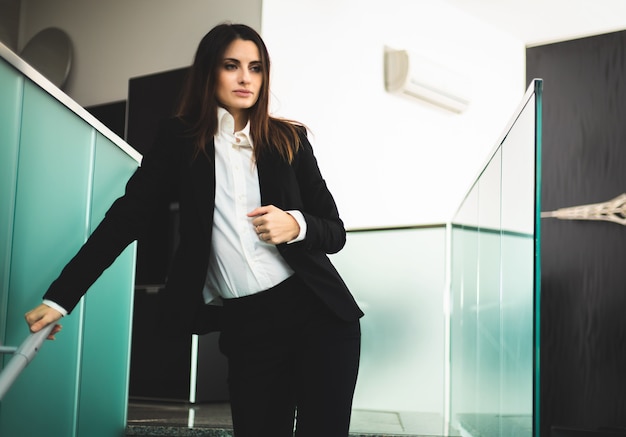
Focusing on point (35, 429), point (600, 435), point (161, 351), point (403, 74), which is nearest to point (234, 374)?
point (35, 429)

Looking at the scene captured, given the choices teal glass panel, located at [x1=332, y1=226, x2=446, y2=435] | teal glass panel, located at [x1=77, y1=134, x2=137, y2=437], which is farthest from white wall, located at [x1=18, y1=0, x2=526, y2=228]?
teal glass panel, located at [x1=77, y1=134, x2=137, y2=437]

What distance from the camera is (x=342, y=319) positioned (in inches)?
49.2

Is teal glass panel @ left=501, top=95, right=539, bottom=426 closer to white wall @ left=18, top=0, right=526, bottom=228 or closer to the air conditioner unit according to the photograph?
white wall @ left=18, top=0, right=526, bottom=228

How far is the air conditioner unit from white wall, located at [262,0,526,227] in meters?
0.07

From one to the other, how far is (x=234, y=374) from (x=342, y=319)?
0.78 feet

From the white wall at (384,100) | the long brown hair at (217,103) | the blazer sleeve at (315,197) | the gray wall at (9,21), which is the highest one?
the gray wall at (9,21)

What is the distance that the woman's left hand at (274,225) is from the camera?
1.19 metres

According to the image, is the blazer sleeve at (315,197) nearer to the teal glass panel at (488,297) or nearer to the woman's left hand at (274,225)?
the woman's left hand at (274,225)

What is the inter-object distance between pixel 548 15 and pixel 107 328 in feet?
13.2

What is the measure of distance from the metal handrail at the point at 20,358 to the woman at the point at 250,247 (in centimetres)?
7

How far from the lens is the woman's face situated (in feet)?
4.38

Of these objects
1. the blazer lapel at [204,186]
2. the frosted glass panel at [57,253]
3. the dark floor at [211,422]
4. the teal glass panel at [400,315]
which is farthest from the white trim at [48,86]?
the teal glass panel at [400,315]

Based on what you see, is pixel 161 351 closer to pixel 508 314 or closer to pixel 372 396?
pixel 372 396

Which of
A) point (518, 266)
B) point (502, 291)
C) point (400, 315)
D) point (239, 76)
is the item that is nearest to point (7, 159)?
point (239, 76)
